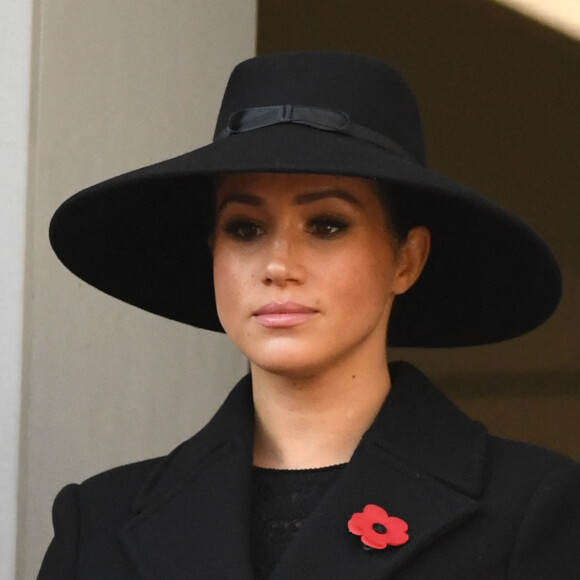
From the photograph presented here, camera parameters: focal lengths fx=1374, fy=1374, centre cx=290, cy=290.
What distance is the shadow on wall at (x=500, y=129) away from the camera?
4.15m

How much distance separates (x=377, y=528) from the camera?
1658 mm

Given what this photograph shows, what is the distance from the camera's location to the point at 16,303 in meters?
2.20

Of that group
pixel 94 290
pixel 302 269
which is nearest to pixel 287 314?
pixel 302 269

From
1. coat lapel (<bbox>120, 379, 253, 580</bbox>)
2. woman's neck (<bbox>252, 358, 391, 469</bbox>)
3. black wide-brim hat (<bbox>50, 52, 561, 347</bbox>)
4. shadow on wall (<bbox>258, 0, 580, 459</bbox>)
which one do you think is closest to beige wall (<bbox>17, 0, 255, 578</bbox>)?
black wide-brim hat (<bbox>50, 52, 561, 347</bbox>)

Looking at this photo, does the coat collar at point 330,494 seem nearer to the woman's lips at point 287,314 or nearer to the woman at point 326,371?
the woman at point 326,371

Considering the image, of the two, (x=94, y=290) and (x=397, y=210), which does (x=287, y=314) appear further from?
(x=94, y=290)

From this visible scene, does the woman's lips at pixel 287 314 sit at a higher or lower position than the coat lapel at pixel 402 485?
higher

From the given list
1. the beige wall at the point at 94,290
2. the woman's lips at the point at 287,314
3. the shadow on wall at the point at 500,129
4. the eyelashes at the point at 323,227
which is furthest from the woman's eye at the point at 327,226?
the shadow on wall at the point at 500,129

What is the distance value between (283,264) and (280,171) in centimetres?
15

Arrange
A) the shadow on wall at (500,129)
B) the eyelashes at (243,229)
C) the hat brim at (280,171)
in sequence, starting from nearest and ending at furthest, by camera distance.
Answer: the hat brim at (280,171)
the eyelashes at (243,229)
the shadow on wall at (500,129)

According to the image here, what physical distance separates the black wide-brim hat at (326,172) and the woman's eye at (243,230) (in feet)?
0.26

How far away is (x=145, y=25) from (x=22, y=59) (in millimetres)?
277

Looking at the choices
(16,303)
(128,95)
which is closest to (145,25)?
(128,95)

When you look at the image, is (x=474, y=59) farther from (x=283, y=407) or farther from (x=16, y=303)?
(x=283, y=407)
